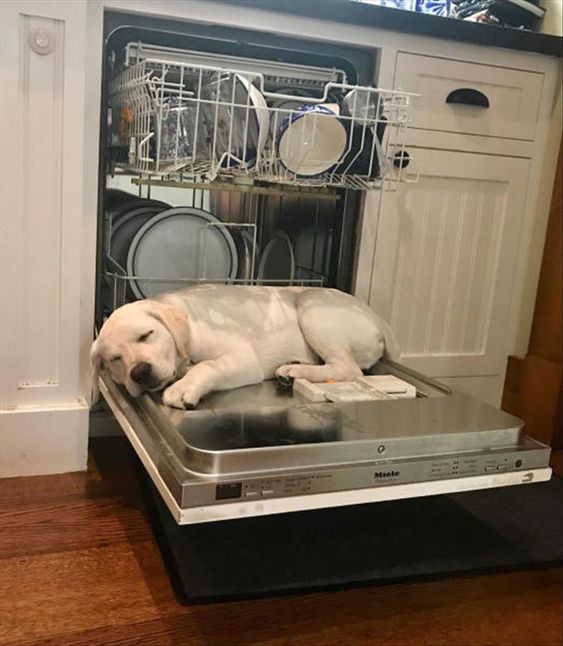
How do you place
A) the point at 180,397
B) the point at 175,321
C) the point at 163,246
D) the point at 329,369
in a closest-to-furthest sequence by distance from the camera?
the point at 180,397, the point at 175,321, the point at 329,369, the point at 163,246

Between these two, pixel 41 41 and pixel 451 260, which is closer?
pixel 41 41

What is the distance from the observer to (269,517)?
142cm

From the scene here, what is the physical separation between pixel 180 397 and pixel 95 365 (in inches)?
9.3

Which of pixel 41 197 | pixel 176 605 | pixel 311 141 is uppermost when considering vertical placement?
pixel 311 141

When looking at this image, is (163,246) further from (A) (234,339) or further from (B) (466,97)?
(B) (466,97)

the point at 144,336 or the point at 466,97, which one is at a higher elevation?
the point at 466,97

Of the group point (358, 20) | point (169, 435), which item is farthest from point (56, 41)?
point (169, 435)

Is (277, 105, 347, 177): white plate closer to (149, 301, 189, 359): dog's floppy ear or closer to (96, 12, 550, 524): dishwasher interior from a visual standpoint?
(96, 12, 550, 524): dishwasher interior

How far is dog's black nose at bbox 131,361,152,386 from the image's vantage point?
4.26 ft

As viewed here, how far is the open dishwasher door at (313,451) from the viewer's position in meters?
1.04

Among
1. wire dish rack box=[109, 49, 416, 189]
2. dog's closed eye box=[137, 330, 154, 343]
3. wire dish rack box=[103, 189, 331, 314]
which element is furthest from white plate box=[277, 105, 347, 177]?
dog's closed eye box=[137, 330, 154, 343]

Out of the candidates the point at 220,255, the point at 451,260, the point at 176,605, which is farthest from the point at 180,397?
the point at 451,260

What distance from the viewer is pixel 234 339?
1476 mm

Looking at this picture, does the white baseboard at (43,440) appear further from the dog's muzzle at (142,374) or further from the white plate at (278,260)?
the white plate at (278,260)
